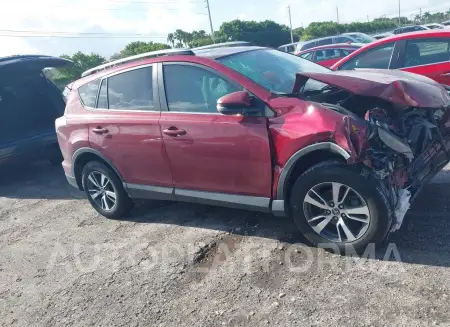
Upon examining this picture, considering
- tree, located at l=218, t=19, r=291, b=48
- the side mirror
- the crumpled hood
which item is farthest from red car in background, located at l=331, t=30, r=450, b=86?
tree, located at l=218, t=19, r=291, b=48

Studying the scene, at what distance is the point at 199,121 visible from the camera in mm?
4086

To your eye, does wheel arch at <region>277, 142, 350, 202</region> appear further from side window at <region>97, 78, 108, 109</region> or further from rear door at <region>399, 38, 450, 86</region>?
rear door at <region>399, 38, 450, 86</region>

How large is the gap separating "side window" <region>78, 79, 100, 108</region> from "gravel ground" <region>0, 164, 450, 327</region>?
1.45 m

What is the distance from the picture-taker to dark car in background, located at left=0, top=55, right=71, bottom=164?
734 cm

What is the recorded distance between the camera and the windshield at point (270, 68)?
13.3 ft

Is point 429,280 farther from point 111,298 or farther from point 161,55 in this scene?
point 161,55

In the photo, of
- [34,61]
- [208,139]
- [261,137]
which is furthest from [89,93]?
[34,61]

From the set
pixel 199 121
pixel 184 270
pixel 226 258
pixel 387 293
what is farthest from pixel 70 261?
pixel 387 293

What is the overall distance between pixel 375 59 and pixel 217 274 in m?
5.14

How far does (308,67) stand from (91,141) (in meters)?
2.61

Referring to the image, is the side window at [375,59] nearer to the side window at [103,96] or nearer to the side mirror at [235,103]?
the side mirror at [235,103]

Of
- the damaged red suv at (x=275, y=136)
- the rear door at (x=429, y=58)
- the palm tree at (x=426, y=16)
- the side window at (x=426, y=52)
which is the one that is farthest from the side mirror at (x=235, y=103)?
the palm tree at (x=426, y=16)

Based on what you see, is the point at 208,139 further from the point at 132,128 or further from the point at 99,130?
the point at 99,130

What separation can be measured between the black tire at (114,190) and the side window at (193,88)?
4.19ft
